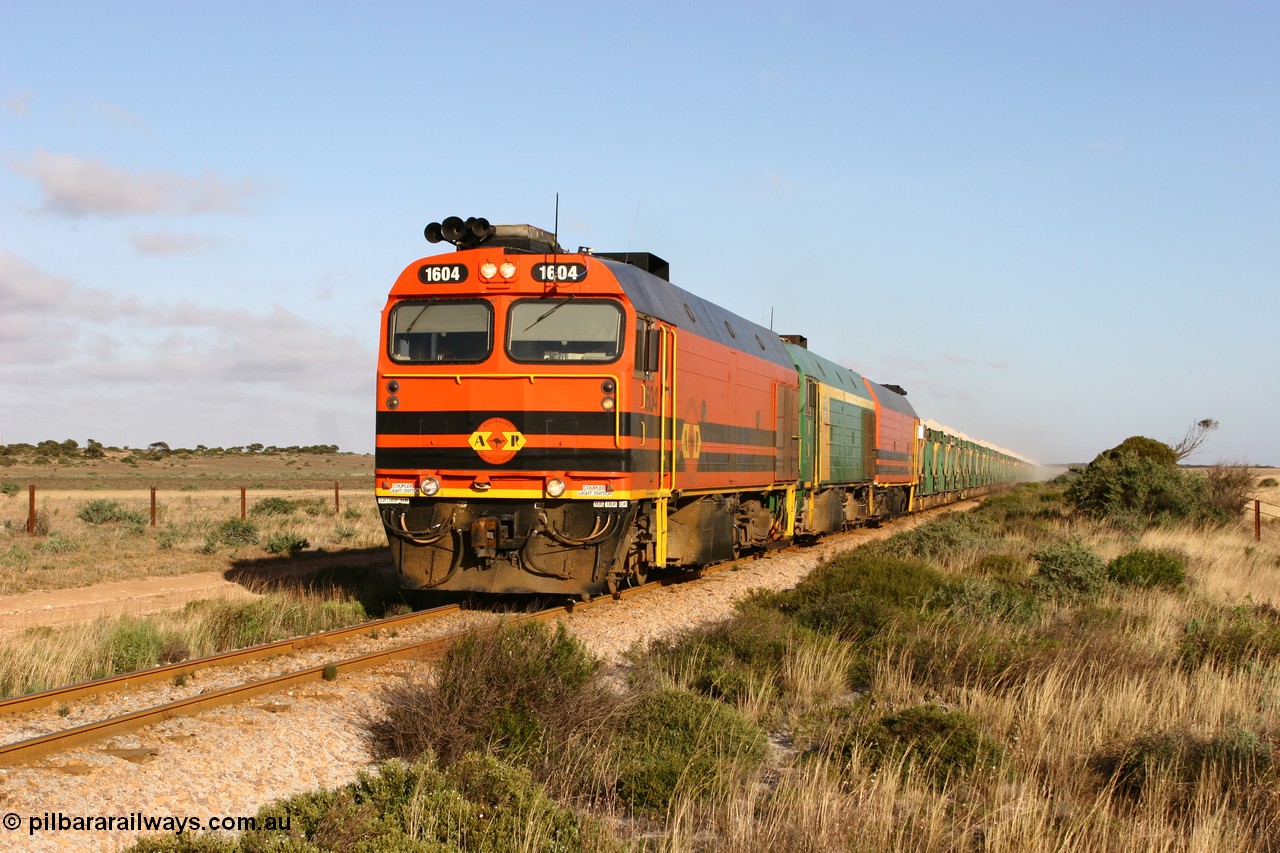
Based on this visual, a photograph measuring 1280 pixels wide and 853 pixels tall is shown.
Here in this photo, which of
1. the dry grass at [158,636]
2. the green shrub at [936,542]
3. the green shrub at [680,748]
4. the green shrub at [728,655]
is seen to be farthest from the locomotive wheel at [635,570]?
the green shrub at [680,748]

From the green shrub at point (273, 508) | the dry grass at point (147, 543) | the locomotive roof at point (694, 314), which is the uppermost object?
the locomotive roof at point (694, 314)

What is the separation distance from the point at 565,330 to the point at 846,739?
21.4 feet

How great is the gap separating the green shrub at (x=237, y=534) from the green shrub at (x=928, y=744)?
20288 millimetres

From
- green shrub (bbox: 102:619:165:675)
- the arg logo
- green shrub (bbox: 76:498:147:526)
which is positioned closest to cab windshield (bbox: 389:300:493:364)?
the arg logo

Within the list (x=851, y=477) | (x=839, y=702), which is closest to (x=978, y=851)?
(x=839, y=702)

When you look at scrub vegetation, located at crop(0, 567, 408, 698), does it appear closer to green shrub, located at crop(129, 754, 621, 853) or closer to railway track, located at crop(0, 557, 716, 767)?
railway track, located at crop(0, 557, 716, 767)

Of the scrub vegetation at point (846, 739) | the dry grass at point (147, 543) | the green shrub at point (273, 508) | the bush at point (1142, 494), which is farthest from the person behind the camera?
the green shrub at point (273, 508)

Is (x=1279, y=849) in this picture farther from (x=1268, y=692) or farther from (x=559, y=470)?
(x=559, y=470)

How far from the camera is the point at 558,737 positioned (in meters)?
7.27

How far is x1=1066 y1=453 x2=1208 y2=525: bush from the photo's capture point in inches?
1080

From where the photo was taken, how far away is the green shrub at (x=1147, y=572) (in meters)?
15.2

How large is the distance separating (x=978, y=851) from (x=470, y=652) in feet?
12.6

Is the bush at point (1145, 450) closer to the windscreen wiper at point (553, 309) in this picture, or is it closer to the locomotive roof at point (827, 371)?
the locomotive roof at point (827, 371)

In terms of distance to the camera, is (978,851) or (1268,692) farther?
(1268,692)
